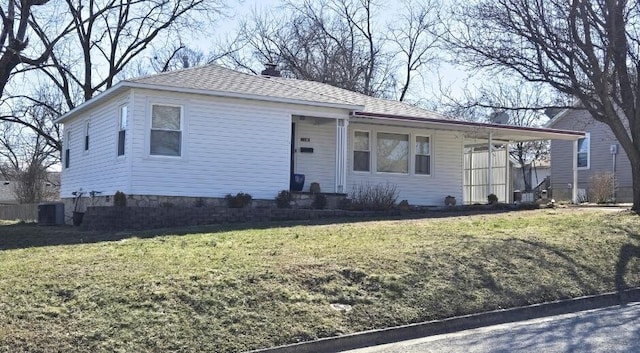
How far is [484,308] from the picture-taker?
878 cm

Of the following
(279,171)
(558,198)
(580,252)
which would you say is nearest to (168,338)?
(580,252)

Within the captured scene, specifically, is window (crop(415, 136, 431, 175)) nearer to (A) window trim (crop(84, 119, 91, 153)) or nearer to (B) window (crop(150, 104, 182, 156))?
(B) window (crop(150, 104, 182, 156))

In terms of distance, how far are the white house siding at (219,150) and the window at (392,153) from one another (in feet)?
10.9

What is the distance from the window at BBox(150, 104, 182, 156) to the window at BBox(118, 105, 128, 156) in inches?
31.8

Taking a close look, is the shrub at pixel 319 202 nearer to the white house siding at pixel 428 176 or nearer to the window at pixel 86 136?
the white house siding at pixel 428 176

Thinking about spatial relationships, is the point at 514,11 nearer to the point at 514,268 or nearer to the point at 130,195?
the point at 514,268

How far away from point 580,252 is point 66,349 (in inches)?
339

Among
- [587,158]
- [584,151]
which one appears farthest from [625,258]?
[584,151]

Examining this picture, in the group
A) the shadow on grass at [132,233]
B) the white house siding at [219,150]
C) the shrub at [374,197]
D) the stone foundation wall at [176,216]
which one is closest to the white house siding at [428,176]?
the shrub at [374,197]

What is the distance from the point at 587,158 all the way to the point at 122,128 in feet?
70.1

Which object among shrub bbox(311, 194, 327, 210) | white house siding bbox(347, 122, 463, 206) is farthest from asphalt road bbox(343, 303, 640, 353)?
white house siding bbox(347, 122, 463, 206)

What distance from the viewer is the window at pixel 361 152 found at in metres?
20.1

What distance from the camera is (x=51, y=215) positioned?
66.5ft

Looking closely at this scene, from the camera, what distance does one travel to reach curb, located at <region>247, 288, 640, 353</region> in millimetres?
7254
